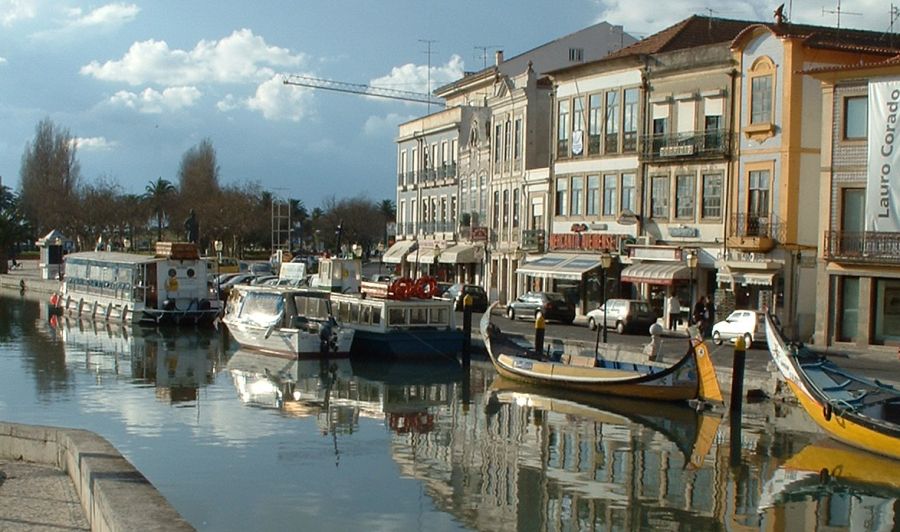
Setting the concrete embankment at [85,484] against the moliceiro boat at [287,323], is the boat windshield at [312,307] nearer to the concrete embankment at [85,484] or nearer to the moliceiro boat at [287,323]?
the moliceiro boat at [287,323]

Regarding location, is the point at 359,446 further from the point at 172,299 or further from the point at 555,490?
the point at 172,299

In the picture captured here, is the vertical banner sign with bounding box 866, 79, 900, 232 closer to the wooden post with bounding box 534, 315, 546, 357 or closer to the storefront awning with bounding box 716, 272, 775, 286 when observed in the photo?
the storefront awning with bounding box 716, 272, 775, 286

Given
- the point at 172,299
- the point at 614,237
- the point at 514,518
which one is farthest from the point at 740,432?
the point at 172,299

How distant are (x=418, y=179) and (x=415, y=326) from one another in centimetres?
3468

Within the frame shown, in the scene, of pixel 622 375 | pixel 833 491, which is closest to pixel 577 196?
pixel 622 375

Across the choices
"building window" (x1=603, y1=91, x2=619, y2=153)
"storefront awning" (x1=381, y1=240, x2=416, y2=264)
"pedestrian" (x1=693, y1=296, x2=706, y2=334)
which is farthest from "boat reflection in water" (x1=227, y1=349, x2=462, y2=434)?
"storefront awning" (x1=381, y1=240, x2=416, y2=264)

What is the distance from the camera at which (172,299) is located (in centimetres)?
5353

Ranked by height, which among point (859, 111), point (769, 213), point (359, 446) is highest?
point (859, 111)

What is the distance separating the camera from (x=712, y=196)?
45.1m

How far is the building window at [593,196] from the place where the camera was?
51.8m

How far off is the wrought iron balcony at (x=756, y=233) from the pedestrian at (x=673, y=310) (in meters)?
3.51

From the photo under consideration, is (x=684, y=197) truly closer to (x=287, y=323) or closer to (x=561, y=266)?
(x=561, y=266)

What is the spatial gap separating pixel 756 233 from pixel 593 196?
11.3 m

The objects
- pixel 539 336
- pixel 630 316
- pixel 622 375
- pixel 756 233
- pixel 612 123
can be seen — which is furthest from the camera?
pixel 612 123
